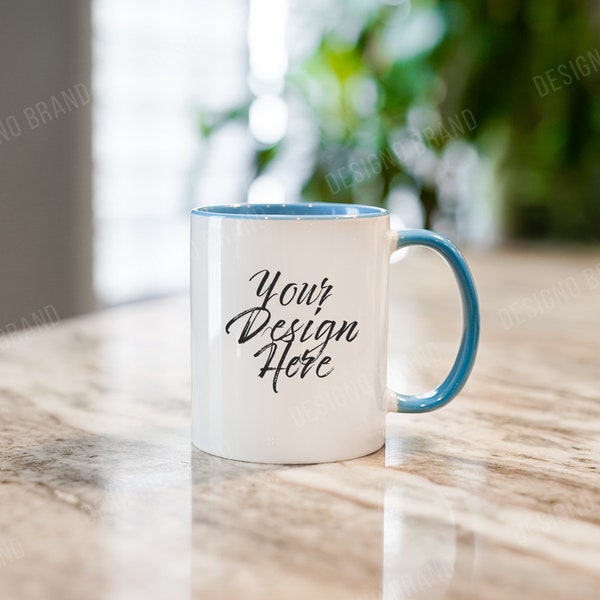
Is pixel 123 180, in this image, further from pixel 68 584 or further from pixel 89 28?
pixel 68 584

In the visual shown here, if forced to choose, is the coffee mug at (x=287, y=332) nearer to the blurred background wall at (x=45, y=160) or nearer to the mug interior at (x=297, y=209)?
the mug interior at (x=297, y=209)

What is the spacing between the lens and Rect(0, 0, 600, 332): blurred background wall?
2.00 meters

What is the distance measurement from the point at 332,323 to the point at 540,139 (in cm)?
167

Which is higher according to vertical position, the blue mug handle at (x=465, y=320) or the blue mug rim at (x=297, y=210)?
the blue mug rim at (x=297, y=210)

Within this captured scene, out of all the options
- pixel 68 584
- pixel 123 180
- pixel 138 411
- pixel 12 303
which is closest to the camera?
pixel 68 584

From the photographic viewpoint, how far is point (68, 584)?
0.40 metres

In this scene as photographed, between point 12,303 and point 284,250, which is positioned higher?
point 284,250

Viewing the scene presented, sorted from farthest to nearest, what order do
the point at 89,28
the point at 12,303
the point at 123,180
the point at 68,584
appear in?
the point at 123,180
the point at 89,28
the point at 12,303
the point at 68,584

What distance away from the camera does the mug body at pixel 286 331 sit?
0.54 m

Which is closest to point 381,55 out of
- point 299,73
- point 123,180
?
point 299,73

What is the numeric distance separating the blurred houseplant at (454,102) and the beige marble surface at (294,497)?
49.8 inches

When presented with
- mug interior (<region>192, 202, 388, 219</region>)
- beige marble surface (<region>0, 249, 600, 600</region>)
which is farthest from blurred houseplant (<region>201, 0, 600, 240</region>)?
mug interior (<region>192, 202, 388, 219</region>)

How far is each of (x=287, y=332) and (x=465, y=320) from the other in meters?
0.14

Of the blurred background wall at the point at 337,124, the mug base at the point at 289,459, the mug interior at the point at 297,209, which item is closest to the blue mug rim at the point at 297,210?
the mug interior at the point at 297,209
